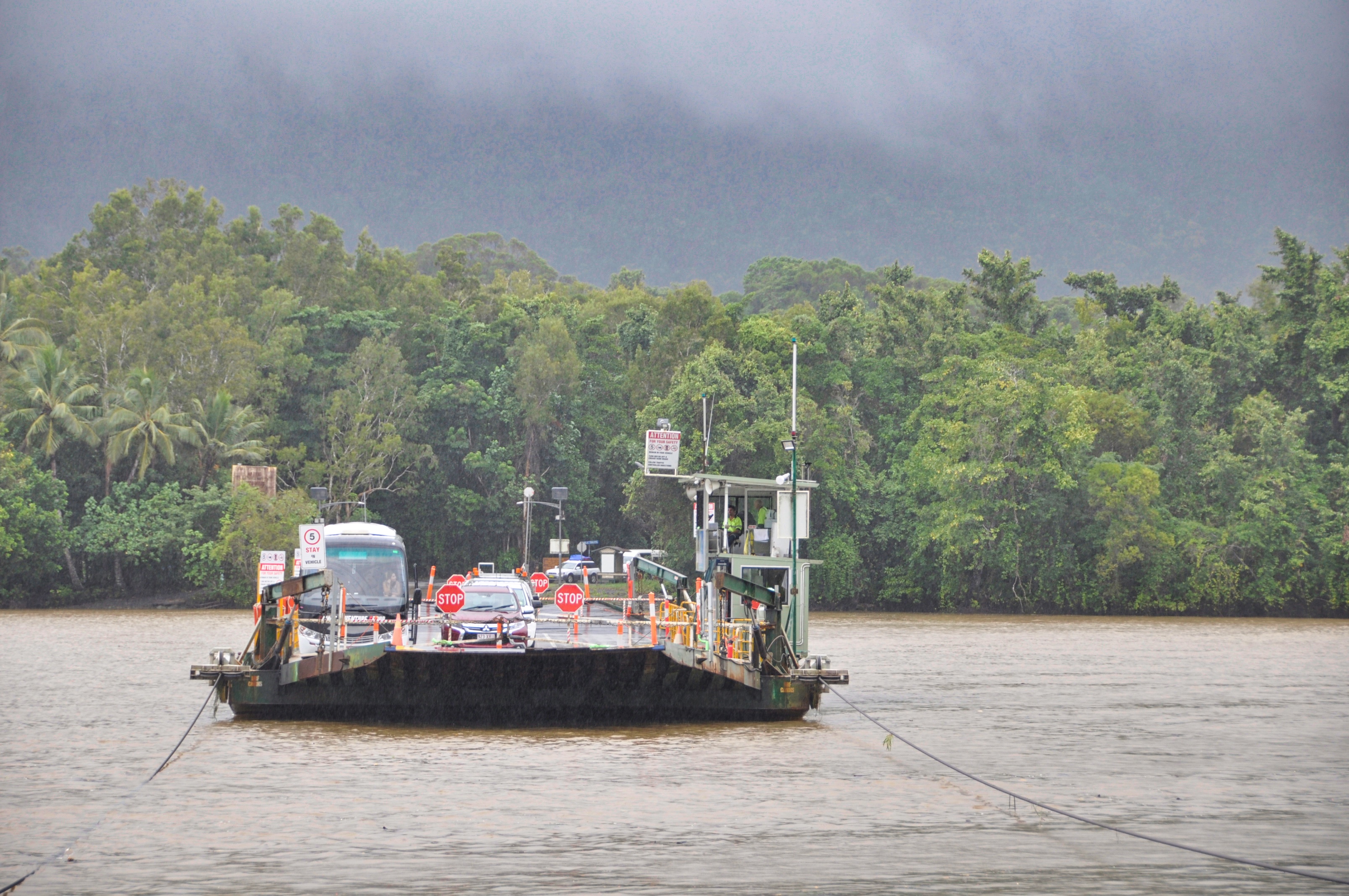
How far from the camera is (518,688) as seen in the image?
23344 mm

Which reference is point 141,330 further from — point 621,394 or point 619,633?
point 619,633

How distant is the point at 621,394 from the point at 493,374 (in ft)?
24.3

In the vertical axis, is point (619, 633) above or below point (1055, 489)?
below

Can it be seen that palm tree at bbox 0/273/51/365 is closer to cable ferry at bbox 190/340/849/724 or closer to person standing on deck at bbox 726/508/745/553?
person standing on deck at bbox 726/508/745/553

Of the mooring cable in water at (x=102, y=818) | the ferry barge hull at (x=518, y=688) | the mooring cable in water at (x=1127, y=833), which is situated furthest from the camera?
the ferry barge hull at (x=518, y=688)

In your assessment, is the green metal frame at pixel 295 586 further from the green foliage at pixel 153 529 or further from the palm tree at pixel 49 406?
the palm tree at pixel 49 406

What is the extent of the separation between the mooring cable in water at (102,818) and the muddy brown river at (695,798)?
0.09 metres

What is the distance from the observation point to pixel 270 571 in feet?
90.0

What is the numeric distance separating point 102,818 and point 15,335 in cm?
7017

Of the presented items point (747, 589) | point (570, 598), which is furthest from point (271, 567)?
point (747, 589)

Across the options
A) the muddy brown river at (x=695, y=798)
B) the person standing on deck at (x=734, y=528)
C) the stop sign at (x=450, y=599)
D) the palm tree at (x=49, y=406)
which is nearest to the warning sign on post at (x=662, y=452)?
the person standing on deck at (x=734, y=528)

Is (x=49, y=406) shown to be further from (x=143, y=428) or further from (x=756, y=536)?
(x=756, y=536)

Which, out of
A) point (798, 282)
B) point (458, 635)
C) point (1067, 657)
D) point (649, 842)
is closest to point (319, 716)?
point (458, 635)

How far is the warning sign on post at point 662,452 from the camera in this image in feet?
125
